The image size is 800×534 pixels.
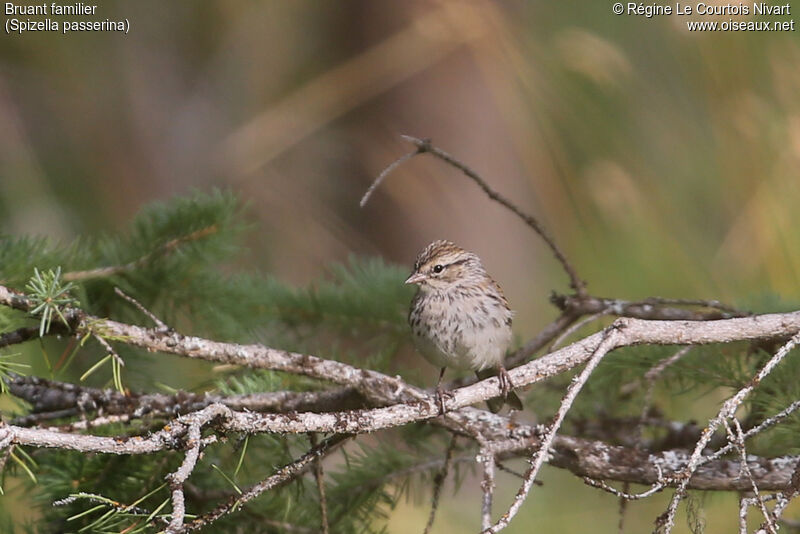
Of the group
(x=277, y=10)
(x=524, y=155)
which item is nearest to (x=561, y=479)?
(x=524, y=155)

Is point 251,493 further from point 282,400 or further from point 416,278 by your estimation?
point 416,278

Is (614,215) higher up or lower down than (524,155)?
lower down

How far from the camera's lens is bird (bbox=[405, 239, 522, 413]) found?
263 cm

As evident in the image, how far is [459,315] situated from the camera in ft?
9.15

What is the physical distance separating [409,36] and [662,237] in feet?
10.5

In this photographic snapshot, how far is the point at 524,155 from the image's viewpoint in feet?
13.7

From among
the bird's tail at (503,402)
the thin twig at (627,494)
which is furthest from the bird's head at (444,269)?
the thin twig at (627,494)

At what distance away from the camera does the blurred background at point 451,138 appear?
299cm

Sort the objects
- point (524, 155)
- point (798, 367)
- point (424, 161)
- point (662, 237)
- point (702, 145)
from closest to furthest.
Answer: point (798, 367) → point (662, 237) → point (702, 145) → point (524, 155) → point (424, 161)

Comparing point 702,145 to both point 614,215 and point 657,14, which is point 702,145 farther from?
point 657,14

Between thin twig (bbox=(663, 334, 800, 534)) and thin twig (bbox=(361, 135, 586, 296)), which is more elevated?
thin twig (bbox=(361, 135, 586, 296))

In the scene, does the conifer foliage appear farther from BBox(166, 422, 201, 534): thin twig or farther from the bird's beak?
the bird's beak

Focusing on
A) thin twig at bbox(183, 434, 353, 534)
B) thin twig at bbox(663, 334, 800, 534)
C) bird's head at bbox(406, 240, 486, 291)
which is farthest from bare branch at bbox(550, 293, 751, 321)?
thin twig at bbox(183, 434, 353, 534)

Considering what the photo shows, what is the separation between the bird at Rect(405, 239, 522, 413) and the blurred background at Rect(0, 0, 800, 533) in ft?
1.51
